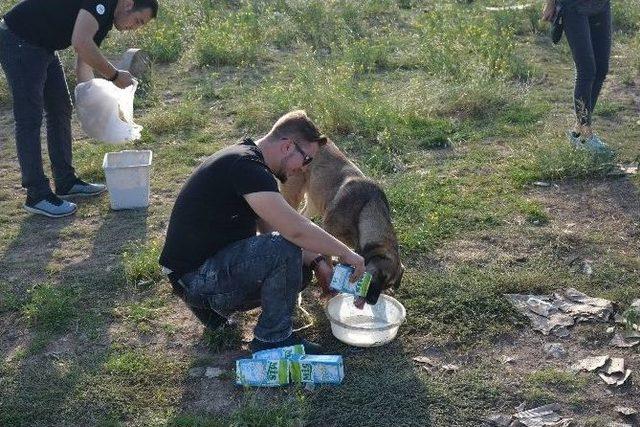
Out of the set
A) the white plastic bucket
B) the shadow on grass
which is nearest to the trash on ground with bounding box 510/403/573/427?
the shadow on grass

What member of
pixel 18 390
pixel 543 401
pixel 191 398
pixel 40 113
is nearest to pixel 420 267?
pixel 543 401

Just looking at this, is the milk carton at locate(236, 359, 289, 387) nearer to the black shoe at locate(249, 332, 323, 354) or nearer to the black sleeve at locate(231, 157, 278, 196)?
the black shoe at locate(249, 332, 323, 354)

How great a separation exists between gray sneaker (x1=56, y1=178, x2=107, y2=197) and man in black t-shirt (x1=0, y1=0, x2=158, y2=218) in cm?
23

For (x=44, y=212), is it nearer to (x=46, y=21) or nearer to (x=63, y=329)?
(x=46, y=21)

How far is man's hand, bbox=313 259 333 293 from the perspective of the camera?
15.6 ft

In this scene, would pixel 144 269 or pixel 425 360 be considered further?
pixel 144 269

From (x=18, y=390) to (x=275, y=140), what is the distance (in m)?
1.93

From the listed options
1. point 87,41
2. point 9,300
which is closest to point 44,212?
point 9,300

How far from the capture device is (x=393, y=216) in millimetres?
6441

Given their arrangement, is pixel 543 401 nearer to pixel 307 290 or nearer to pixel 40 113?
pixel 307 290

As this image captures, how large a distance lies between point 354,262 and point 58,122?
11.6ft

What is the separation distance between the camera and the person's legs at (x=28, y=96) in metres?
6.14

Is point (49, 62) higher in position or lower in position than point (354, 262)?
higher

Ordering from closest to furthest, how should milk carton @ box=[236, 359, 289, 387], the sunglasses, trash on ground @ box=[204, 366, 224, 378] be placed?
milk carton @ box=[236, 359, 289, 387] < the sunglasses < trash on ground @ box=[204, 366, 224, 378]
